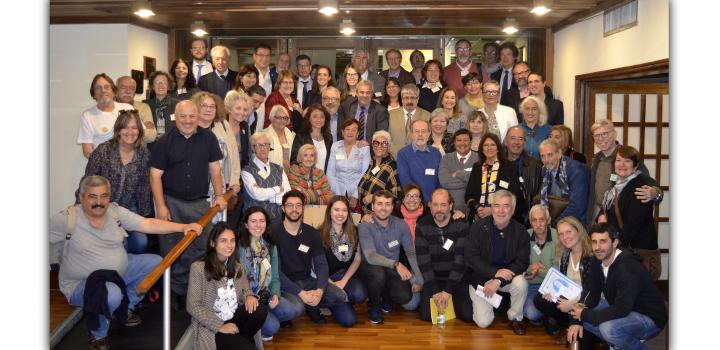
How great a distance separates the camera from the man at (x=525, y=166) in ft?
19.8

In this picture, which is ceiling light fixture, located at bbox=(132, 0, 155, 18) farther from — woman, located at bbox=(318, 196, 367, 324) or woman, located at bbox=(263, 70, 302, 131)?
woman, located at bbox=(318, 196, 367, 324)

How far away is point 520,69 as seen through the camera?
7.06 metres

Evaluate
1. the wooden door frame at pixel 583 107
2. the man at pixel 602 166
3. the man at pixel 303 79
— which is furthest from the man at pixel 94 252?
the wooden door frame at pixel 583 107

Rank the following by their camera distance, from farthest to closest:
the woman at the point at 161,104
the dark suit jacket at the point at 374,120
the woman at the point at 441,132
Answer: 1. the dark suit jacket at the point at 374,120
2. the woman at the point at 441,132
3. the woman at the point at 161,104

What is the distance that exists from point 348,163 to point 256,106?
103 centimetres

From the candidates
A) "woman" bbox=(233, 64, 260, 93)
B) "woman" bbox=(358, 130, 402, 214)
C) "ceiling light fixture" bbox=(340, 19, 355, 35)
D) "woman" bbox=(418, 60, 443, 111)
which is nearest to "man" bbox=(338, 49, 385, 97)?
"woman" bbox=(418, 60, 443, 111)

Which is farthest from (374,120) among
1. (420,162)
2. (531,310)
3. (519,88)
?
(531,310)

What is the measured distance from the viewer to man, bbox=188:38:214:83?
23.9 ft

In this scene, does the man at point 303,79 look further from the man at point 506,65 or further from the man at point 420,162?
the man at point 506,65

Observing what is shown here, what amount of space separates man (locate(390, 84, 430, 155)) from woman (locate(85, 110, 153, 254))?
2360 millimetres

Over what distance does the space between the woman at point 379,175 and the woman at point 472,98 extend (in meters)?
0.99

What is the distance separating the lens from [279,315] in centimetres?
543
